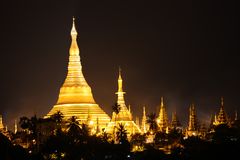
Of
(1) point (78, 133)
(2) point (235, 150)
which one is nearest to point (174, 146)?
(1) point (78, 133)

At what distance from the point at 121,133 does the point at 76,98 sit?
15.7m

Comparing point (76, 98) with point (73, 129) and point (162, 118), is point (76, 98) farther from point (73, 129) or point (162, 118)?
point (73, 129)

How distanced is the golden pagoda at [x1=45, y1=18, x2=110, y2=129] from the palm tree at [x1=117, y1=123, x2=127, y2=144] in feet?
25.5

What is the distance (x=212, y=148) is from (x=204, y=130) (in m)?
33.2

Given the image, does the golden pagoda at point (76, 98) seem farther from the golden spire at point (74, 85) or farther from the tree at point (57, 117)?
the tree at point (57, 117)

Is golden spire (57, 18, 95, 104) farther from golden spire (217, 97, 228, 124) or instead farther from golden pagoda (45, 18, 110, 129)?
golden spire (217, 97, 228, 124)

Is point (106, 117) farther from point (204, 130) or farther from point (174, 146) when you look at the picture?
point (174, 146)

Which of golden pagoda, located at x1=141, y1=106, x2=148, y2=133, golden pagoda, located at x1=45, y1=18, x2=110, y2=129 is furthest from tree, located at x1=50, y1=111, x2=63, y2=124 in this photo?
golden pagoda, located at x1=141, y1=106, x2=148, y2=133

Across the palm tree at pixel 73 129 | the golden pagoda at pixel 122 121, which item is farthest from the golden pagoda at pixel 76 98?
the palm tree at pixel 73 129

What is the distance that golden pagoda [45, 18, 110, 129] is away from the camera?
13862 cm

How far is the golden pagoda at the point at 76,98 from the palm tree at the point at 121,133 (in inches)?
306

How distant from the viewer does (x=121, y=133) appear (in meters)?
125

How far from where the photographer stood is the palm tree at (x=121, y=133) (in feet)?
393

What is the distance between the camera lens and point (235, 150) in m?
102
